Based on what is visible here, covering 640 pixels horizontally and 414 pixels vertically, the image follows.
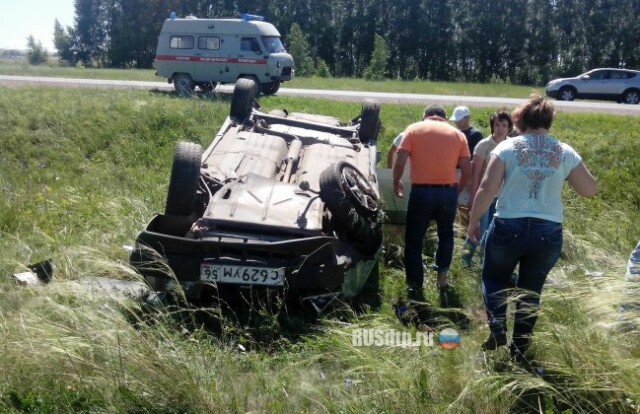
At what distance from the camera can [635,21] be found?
42844 millimetres

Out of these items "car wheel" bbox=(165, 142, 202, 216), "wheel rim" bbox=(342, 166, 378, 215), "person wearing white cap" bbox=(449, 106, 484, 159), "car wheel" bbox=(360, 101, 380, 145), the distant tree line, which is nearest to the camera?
"car wheel" bbox=(165, 142, 202, 216)

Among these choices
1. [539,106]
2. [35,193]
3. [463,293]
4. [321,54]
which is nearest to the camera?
[539,106]

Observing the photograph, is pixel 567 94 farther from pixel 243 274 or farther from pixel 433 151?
pixel 243 274

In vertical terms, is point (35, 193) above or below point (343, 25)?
below

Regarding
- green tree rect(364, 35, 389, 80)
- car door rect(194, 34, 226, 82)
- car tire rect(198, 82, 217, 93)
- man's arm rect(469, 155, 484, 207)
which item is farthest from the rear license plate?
green tree rect(364, 35, 389, 80)

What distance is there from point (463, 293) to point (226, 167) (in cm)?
231

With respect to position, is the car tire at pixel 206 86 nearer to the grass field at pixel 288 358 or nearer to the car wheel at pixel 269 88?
the car wheel at pixel 269 88

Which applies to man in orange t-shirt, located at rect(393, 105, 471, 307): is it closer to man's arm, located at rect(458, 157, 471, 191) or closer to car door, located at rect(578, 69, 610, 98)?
man's arm, located at rect(458, 157, 471, 191)

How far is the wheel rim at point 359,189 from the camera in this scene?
5543mm

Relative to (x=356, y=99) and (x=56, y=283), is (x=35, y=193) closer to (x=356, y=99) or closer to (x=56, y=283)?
(x=56, y=283)

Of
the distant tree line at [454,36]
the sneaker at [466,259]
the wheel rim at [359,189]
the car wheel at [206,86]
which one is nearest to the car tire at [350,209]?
the wheel rim at [359,189]

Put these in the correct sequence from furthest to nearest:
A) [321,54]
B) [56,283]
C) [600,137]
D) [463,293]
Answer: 1. [321,54]
2. [600,137]
3. [463,293]
4. [56,283]

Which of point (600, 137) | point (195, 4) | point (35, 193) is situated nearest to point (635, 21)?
point (195, 4)

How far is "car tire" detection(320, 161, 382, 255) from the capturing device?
5406 mm
